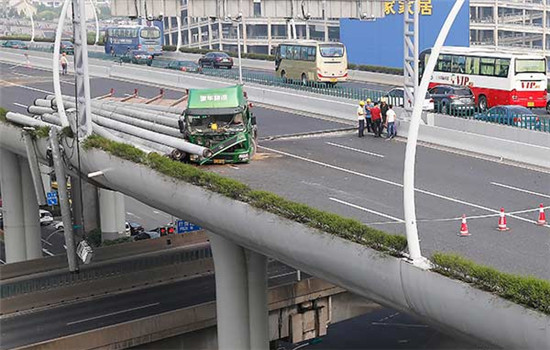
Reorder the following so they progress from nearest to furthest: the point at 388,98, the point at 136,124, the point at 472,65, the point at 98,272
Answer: the point at 136,124 → the point at 98,272 → the point at 388,98 → the point at 472,65

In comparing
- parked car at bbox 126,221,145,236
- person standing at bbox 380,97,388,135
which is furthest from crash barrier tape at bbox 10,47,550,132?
parked car at bbox 126,221,145,236

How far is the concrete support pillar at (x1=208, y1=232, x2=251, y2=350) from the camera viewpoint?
108 ft

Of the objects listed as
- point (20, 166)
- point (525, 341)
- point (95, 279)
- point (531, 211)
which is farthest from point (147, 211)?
point (525, 341)

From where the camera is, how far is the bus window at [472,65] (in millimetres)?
55938

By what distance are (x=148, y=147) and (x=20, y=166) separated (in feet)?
62.0

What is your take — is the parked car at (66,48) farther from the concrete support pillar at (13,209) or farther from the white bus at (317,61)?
the concrete support pillar at (13,209)

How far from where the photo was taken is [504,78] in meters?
53.5

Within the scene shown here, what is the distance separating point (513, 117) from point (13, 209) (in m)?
26.9

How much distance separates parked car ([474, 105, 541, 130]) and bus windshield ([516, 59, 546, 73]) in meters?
7.80

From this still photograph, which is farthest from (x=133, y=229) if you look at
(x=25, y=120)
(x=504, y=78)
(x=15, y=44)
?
(x=15, y=44)

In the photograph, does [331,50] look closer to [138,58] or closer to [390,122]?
[138,58]

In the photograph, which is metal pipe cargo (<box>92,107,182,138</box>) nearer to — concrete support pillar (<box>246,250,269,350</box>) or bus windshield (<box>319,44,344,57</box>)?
concrete support pillar (<box>246,250,269,350</box>)

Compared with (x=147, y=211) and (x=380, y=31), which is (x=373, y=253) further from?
(x=380, y=31)

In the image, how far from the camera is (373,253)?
22.8 metres
